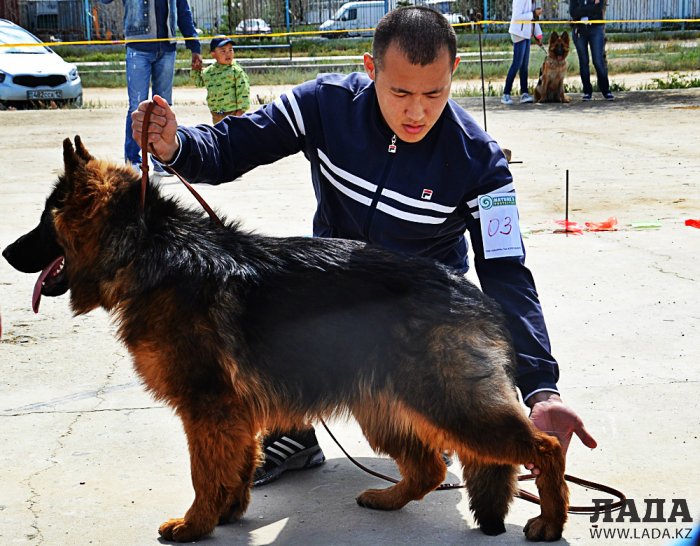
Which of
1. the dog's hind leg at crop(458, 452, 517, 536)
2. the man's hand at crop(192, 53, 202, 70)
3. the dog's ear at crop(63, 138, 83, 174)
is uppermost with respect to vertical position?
the man's hand at crop(192, 53, 202, 70)

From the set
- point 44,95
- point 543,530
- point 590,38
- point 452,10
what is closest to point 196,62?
point 44,95

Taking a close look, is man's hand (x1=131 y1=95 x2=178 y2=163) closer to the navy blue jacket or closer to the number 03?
the navy blue jacket

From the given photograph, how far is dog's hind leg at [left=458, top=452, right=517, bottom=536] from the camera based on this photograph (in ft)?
Result: 10.7

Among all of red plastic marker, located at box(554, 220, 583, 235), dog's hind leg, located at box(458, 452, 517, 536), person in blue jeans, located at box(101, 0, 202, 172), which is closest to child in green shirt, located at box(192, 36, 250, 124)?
person in blue jeans, located at box(101, 0, 202, 172)

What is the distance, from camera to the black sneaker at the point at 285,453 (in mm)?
3924

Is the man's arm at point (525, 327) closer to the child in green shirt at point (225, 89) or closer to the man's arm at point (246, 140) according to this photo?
the man's arm at point (246, 140)

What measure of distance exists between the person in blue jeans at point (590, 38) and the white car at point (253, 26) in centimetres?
1591

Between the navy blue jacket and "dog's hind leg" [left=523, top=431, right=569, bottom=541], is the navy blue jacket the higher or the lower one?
the higher one

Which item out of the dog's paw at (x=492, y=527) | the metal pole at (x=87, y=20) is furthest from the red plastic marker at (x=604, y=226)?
the metal pole at (x=87, y=20)

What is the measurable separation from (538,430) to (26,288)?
430 cm

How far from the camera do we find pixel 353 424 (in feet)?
14.6

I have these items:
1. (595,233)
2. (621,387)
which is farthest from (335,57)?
(621,387)

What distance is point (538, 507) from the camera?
3582mm

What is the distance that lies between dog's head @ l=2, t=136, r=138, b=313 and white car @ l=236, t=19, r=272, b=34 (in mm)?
29802
